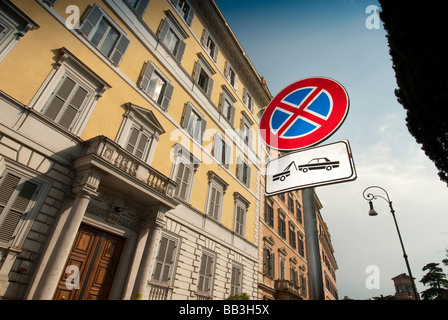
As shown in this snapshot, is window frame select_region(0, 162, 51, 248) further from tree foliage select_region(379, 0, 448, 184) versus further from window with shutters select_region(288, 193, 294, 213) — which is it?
window with shutters select_region(288, 193, 294, 213)

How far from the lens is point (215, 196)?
45.8 feet

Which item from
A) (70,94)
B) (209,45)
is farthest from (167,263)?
(209,45)

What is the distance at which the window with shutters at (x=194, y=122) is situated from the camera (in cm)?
1337

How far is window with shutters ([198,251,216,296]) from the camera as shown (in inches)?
450

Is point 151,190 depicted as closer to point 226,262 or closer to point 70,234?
point 70,234

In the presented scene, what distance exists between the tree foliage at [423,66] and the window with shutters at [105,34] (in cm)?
1030

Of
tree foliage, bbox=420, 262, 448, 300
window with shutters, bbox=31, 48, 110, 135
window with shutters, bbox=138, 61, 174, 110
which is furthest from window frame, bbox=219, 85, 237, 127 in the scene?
tree foliage, bbox=420, 262, 448, 300

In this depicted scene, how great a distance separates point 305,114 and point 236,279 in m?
13.3

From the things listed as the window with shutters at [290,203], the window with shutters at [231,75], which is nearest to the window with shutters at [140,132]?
the window with shutters at [231,75]

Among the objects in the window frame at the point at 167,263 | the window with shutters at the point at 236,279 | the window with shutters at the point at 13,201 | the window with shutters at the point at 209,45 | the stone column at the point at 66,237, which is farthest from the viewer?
the window with shutters at the point at 209,45

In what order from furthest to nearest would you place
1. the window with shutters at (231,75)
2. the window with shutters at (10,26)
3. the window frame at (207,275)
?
1. the window with shutters at (231,75)
2. the window frame at (207,275)
3. the window with shutters at (10,26)

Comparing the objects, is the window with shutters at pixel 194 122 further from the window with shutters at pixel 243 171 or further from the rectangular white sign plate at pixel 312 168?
the rectangular white sign plate at pixel 312 168

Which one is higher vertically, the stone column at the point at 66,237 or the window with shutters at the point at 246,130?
the window with shutters at the point at 246,130

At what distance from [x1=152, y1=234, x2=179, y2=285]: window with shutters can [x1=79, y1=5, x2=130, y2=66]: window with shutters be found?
780 centimetres
